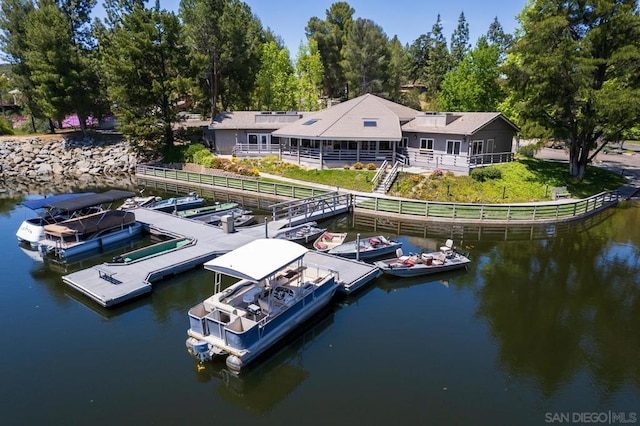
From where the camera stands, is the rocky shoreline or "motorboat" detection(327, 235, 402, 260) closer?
"motorboat" detection(327, 235, 402, 260)

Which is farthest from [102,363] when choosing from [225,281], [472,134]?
[472,134]

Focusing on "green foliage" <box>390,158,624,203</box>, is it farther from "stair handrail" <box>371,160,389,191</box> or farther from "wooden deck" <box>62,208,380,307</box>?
"wooden deck" <box>62,208,380,307</box>

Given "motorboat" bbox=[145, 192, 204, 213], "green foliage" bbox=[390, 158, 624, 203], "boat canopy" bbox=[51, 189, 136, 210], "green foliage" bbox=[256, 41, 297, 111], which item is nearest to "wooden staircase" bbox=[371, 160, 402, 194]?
"green foliage" bbox=[390, 158, 624, 203]

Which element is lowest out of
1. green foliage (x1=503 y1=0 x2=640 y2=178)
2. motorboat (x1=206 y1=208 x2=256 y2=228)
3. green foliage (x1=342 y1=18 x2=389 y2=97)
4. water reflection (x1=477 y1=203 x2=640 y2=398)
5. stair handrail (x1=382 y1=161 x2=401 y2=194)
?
water reflection (x1=477 y1=203 x2=640 y2=398)

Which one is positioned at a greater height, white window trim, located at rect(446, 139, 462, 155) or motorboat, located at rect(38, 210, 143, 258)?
white window trim, located at rect(446, 139, 462, 155)

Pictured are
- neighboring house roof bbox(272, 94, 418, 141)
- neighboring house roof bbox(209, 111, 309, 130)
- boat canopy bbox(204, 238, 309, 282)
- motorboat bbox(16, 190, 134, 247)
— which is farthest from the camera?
neighboring house roof bbox(209, 111, 309, 130)

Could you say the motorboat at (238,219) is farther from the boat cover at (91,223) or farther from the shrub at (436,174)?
the shrub at (436,174)

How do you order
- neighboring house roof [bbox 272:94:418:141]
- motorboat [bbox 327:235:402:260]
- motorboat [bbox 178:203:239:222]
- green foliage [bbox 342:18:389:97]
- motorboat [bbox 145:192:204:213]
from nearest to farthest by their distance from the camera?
motorboat [bbox 327:235:402:260]
motorboat [bbox 178:203:239:222]
motorboat [bbox 145:192:204:213]
neighboring house roof [bbox 272:94:418:141]
green foliage [bbox 342:18:389:97]

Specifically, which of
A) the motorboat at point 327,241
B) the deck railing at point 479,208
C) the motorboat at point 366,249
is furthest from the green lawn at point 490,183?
the motorboat at point 327,241

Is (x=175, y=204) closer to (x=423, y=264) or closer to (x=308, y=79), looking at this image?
(x=423, y=264)
